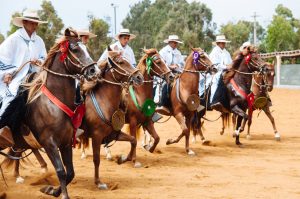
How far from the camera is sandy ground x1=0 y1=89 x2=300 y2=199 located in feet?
25.1

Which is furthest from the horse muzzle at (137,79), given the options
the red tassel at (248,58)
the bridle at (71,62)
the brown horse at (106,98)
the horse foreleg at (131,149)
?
the red tassel at (248,58)

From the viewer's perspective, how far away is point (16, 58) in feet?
23.4

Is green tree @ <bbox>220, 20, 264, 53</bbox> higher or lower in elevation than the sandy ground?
higher

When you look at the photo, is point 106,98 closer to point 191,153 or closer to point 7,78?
point 7,78

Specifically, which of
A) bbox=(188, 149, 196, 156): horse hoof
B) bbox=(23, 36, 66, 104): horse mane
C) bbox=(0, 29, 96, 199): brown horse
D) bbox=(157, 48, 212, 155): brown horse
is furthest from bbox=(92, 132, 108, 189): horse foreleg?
bbox=(188, 149, 196, 156): horse hoof

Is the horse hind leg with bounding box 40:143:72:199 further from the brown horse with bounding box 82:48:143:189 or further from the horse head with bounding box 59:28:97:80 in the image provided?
the brown horse with bounding box 82:48:143:189

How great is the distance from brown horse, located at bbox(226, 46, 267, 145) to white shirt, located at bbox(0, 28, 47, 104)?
21.5 ft

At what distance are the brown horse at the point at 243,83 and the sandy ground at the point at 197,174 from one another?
1.06 m

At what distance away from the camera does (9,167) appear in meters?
9.14

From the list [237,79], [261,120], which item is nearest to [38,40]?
[237,79]

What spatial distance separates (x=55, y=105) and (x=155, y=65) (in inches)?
147

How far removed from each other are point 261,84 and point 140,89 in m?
4.84

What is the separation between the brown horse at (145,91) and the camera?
982 cm

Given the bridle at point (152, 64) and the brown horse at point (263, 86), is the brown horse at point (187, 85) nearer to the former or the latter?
the bridle at point (152, 64)
